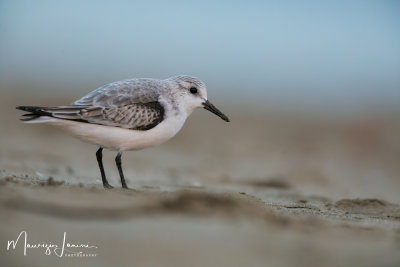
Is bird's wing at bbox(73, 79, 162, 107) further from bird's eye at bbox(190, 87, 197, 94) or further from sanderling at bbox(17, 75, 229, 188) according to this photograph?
bird's eye at bbox(190, 87, 197, 94)

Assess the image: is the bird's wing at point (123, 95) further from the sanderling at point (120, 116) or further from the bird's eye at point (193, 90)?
the bird's eye at point (193, 90)

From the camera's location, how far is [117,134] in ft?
21.3

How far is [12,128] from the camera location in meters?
13.3

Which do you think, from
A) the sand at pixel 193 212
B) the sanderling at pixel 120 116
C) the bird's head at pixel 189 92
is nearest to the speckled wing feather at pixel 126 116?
the sanderling at pixel 120 116

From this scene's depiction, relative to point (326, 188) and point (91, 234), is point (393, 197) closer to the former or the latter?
point (326, 188)

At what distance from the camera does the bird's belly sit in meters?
6.42

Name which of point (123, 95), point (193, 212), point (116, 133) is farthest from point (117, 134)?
point (193, 212)

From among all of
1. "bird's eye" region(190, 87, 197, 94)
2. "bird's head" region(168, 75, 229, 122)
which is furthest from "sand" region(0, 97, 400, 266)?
"bird's eye" region(190, 87, 197, 94)

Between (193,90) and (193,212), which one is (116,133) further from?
(193,212)

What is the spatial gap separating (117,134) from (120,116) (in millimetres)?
223

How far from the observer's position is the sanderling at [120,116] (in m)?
6.36

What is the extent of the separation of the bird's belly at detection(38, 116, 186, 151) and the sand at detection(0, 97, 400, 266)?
56 centimetres

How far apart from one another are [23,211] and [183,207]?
140 cm

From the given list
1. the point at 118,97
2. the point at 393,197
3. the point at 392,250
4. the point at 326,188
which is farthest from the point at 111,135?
the point at 393,197
